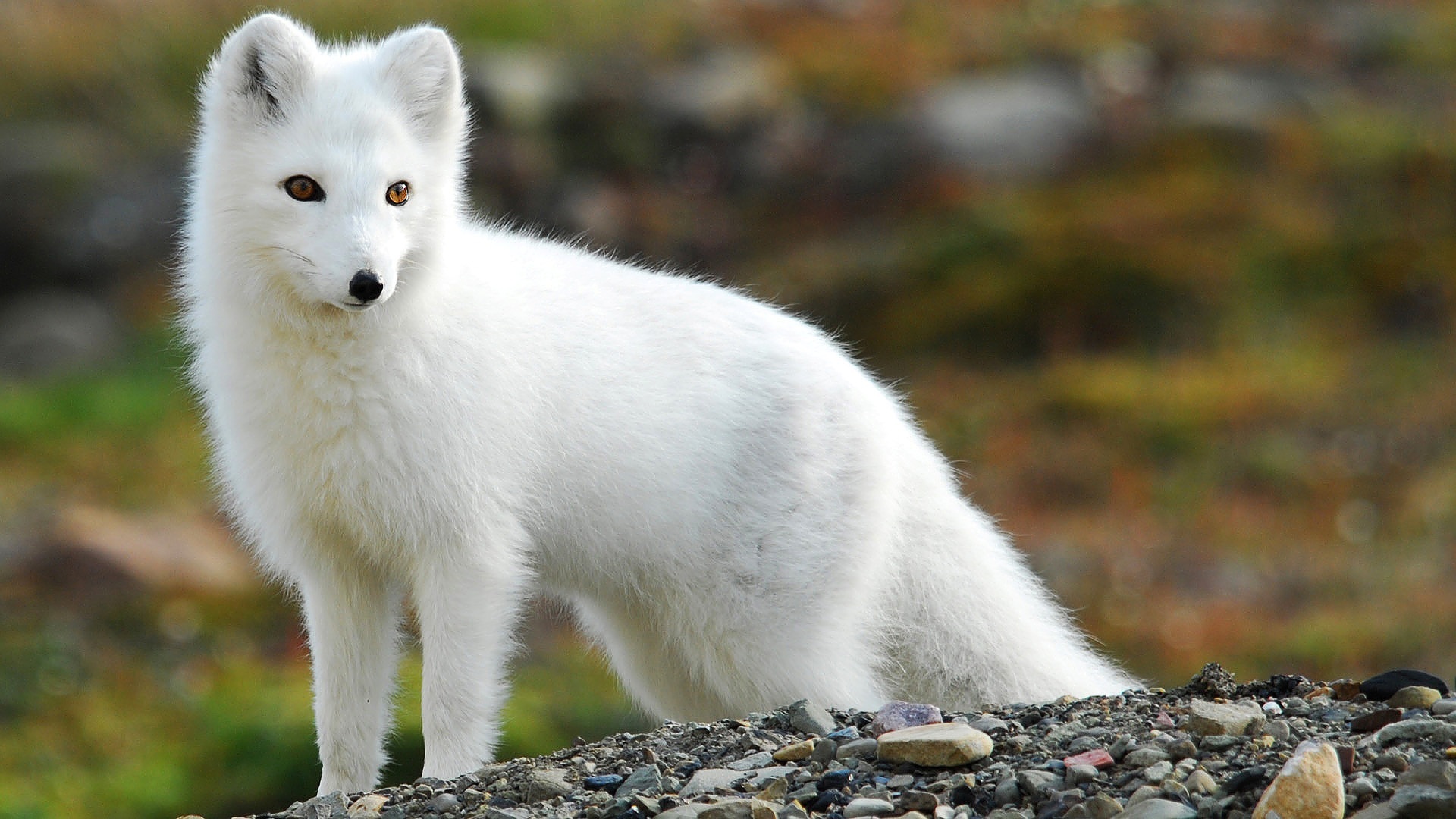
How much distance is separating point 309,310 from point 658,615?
169cm

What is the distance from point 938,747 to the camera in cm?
371

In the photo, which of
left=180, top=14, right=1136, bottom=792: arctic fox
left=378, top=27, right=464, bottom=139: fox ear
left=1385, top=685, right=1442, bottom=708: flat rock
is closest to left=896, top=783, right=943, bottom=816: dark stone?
left=1385, top=685, right=1442, bottom=708: flat rock

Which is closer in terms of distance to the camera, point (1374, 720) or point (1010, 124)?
point (1374, 720)

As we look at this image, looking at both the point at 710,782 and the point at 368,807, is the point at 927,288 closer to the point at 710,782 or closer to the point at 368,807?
the point at 710,782

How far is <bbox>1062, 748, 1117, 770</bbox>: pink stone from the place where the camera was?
11.7 ft

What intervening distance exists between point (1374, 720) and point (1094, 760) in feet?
2.60

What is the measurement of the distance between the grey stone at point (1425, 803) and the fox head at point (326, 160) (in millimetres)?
2851

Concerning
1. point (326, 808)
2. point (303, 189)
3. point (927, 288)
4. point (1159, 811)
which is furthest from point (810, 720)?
point (927, 288)

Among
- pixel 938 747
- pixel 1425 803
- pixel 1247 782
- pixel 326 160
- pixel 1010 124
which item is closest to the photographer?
pixel 1425 803

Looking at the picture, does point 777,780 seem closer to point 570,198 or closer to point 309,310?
point 309,310

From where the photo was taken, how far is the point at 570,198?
15.4 m

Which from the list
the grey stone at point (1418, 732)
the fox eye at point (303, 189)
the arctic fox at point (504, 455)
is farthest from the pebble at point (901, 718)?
the fox eye at point (303, 189)

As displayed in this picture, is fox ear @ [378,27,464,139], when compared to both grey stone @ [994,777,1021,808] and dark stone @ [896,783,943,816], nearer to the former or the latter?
dark stone @ [896,783,943,816]

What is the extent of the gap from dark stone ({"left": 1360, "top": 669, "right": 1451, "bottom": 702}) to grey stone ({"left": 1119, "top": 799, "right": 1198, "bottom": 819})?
1162 millimetres
